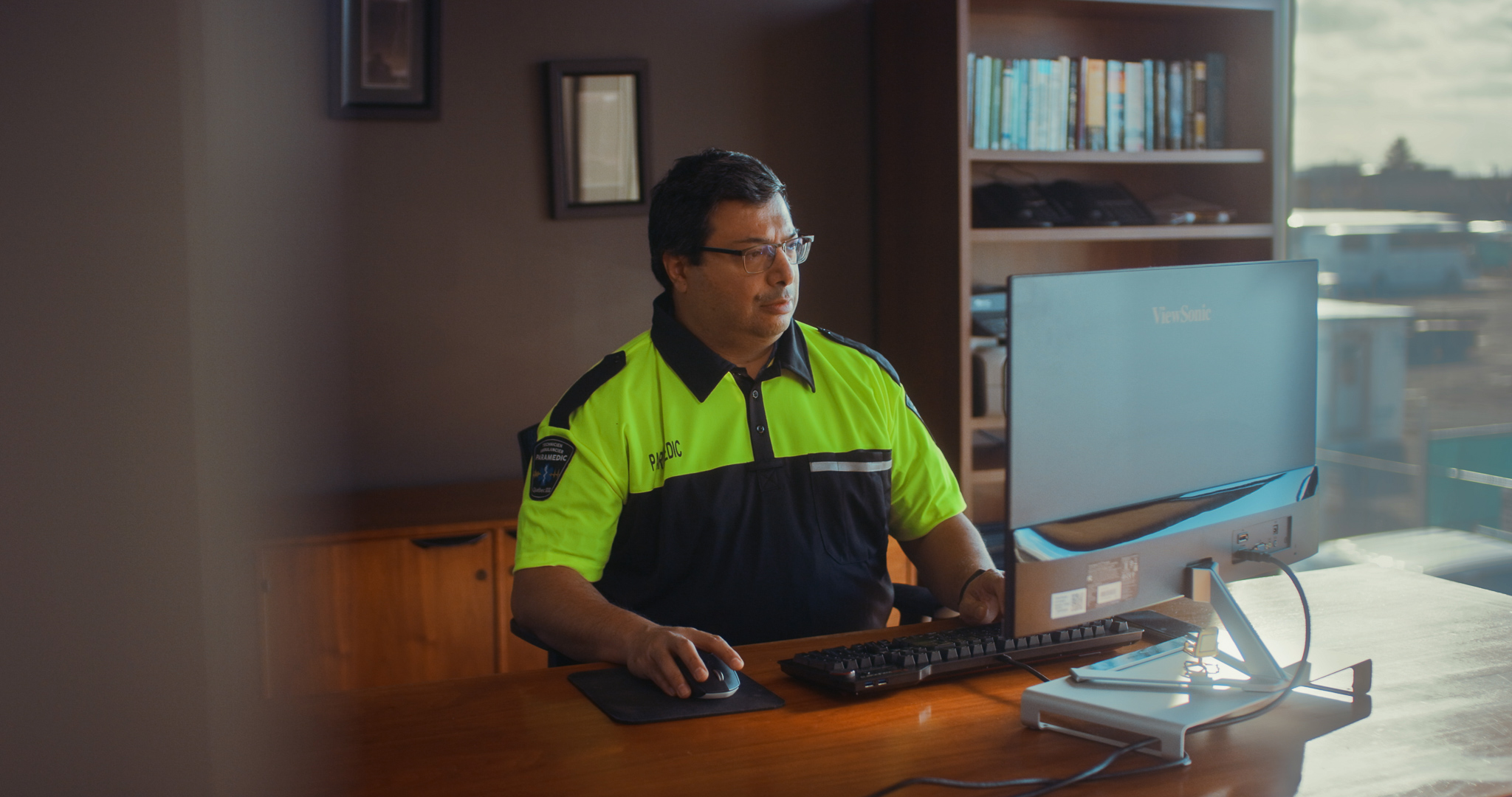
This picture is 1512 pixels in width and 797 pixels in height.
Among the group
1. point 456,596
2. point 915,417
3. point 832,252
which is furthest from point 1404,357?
point 456,596

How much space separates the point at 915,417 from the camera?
1833mm

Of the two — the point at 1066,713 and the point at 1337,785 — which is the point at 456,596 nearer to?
the point at 1066,713

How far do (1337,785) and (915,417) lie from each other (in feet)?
3.15

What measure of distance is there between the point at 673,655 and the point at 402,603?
1507 mm

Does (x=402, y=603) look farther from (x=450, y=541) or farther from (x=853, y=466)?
(x=853, y=466)

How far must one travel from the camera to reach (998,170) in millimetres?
3283

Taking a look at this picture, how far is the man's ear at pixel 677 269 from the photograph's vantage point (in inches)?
70.5

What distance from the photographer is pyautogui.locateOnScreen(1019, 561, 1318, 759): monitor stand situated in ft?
3.43

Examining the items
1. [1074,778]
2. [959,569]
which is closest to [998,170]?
[959,569]

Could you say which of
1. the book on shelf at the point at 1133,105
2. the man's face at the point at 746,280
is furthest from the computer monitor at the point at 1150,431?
the book on shelf at the point at 1133,105

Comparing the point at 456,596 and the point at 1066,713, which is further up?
the point at 1066,713

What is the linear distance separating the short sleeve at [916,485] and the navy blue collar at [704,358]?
189 millimetres

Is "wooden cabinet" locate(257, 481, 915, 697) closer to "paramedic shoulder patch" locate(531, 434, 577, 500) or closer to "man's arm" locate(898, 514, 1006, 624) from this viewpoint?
"paramedic shoulder patch" locate(531, 434, 577, 500)

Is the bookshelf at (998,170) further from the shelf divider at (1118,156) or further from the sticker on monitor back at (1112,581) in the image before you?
the sticker on monitor back at (1112,581)
